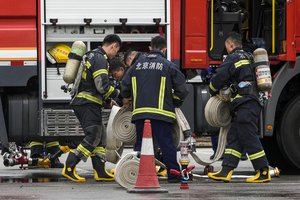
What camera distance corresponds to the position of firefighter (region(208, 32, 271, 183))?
1234cm

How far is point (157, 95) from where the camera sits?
11836 mm

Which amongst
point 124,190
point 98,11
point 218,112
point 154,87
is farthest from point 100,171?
point 98,11

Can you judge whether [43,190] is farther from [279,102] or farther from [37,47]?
[279,102]

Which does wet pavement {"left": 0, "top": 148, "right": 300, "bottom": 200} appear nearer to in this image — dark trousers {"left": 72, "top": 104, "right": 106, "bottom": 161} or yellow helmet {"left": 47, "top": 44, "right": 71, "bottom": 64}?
dark trousers {"left": 72, "top": 104, "right": 106, "bottom": 161}

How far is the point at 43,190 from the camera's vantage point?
1139cm

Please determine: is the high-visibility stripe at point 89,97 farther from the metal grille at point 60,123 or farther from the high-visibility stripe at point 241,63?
the high-visibility stripe at point 241,63

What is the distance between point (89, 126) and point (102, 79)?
0.61 m

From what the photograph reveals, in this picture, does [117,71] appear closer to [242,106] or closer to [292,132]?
[242,106]

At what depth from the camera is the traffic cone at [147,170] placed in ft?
35.5

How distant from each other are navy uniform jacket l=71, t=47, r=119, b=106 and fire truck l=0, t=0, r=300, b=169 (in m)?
0.51

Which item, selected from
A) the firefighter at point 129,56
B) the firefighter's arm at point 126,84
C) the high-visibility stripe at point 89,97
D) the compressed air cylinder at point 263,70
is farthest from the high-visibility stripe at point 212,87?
the high-visibility stripe at point 89,97

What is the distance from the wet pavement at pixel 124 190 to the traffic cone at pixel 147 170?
0.12m

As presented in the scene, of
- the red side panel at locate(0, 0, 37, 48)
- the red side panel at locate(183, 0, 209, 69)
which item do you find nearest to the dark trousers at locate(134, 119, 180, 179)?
the red side panel at locate(183, 0, 209, 69)

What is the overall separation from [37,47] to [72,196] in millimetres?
2714
